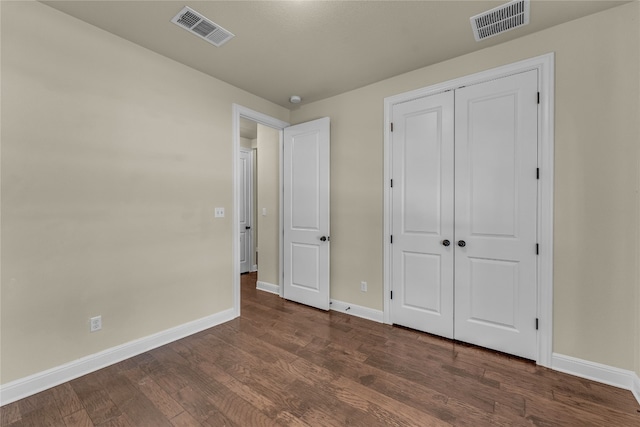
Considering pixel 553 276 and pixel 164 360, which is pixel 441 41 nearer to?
pixel 553 276

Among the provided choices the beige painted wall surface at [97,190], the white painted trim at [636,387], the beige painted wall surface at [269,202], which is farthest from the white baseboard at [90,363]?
the white painted trim at [636,387]

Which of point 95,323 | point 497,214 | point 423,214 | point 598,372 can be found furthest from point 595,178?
point 95,323

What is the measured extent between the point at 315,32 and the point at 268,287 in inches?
132

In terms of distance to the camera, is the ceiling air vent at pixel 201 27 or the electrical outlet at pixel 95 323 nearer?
the ceiling air vent at pixel 201 27

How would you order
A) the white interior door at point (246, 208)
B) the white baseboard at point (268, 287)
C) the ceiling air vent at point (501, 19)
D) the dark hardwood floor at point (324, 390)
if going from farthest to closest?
the white interior door at point (246, 208), the white baseboard at point (268, 287), the ceiling air vent at point (501, 19), the dark hardwood floor at point (324, 390)

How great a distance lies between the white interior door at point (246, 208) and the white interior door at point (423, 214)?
331cm

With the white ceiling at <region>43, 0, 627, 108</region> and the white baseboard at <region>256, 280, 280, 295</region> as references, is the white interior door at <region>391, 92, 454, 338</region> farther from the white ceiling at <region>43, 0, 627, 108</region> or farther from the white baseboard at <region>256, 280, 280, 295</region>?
the white baseboard at <region>256, 280, 280, 295</region>

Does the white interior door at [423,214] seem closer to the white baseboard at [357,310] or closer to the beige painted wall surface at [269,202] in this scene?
the white baseboard at [357,310]

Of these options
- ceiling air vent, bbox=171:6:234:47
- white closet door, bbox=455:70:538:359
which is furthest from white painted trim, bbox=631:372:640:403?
ceiling air vent, bbox=171:6:234:47

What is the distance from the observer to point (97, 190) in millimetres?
2199

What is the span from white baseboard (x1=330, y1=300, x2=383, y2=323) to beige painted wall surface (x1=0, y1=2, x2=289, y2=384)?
1382mm

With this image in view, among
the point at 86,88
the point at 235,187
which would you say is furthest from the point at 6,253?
the point at 235,187

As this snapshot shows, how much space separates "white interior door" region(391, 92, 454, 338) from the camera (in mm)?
2674

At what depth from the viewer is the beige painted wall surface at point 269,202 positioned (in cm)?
417
